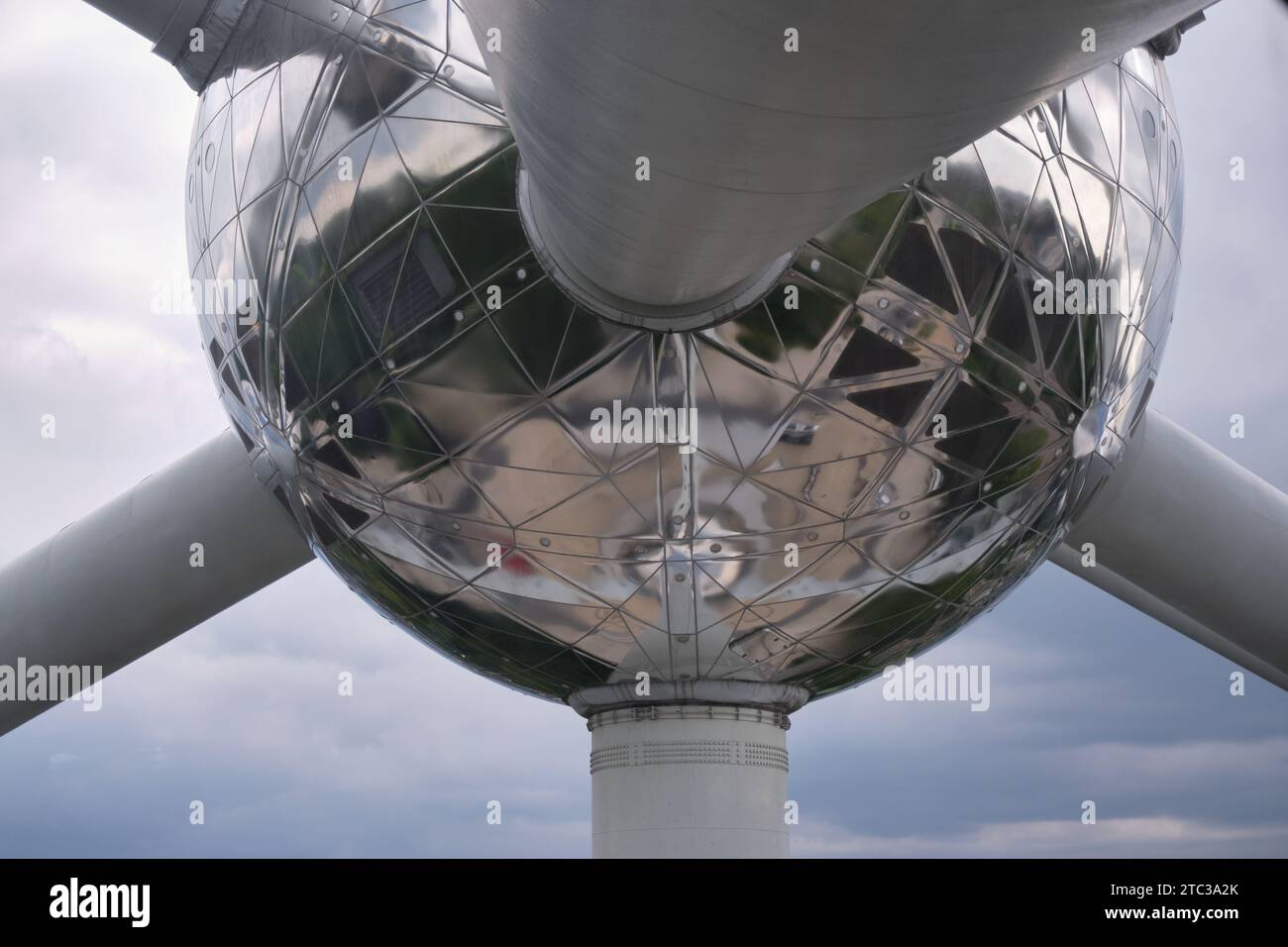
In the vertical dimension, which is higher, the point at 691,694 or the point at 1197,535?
the point at 1197,535

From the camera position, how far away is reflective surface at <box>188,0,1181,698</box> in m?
3.92

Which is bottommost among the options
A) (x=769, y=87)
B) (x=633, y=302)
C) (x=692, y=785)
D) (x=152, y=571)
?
(x=692, y=785)

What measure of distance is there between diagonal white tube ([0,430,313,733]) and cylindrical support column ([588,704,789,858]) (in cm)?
211

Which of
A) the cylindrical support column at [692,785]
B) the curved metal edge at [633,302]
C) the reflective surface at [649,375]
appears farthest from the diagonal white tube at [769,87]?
the cylindrical support column at [692,785]

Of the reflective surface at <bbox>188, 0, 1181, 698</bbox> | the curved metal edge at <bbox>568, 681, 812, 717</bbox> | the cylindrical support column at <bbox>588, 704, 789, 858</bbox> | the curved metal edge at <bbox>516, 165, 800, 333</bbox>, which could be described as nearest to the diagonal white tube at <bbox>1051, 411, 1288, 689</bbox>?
the reflective surface at <bbox>188, 0, 1181, 698</bbox>

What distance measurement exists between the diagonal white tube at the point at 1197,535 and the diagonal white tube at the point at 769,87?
4.69 m

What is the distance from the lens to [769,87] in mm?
1568

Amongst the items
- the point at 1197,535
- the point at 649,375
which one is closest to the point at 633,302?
the point at 649,375

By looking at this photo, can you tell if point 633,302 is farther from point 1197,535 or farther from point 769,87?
point 1197,535

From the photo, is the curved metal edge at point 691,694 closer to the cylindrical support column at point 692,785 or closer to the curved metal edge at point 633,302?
the cylindrical support column at point 692,785

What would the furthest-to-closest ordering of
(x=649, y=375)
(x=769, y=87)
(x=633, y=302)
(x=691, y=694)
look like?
(x=691, y=694) → (x=649, y=375) → (x=633, y=302) → (x=769, y=87)

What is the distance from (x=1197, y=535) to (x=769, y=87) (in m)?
5.76

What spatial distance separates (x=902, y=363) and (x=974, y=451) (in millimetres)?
475
